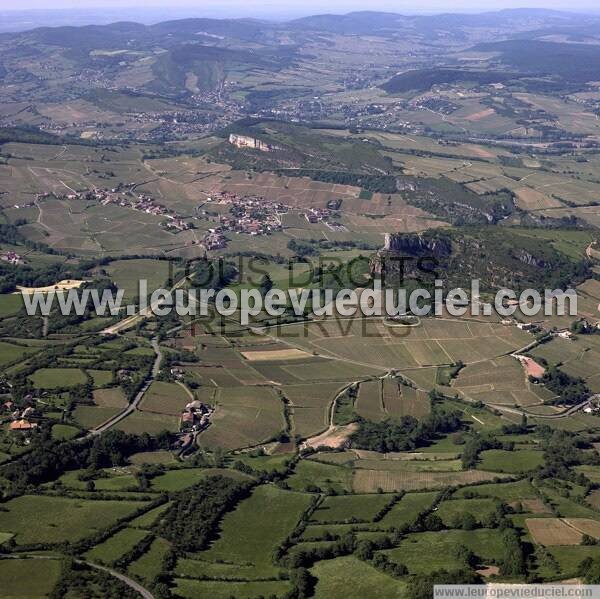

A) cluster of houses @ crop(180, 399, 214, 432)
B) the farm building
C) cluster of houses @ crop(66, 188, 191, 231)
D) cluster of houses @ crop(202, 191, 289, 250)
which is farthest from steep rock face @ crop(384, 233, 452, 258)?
the farm building

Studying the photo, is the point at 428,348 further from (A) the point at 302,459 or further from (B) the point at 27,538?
Result: (B) the point at 27,538

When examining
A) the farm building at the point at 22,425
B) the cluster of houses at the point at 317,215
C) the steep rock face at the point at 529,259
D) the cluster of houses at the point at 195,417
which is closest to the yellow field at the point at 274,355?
the cluster of houses at the point at 195,417

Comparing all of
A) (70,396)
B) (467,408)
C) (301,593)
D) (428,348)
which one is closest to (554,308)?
(428,348)

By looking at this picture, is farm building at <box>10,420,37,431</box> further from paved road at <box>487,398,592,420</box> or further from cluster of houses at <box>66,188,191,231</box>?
cluster of houses at <box>66,188,191,231</box>

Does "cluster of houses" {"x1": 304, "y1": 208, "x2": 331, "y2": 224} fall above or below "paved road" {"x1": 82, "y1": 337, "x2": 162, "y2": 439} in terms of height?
above

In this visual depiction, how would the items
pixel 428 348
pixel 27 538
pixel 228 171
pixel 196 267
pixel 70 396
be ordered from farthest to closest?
1. pixel 228 171
2. pixel 196 267
3. pixel 428 348
4. pixel 70 396
5. pixel 27 538

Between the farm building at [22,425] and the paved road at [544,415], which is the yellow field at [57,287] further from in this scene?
the paved road at [544,415]

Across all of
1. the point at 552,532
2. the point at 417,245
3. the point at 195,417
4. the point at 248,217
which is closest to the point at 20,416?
the point at 195,417
